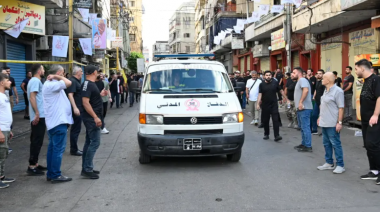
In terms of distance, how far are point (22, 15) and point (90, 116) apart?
10405 mm

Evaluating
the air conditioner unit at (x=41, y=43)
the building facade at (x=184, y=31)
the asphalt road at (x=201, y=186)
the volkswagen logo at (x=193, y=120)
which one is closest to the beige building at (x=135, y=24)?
the building facade at (x=184, y=31)

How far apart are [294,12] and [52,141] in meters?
16.7

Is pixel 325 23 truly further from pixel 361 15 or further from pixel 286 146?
pixel 286 146

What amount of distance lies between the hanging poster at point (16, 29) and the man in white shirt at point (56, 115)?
9053 mm

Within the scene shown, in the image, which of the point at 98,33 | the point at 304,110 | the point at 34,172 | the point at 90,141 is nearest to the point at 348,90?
the point at 304,110

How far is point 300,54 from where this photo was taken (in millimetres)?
22141

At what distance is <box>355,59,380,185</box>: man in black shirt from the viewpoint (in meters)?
5.65

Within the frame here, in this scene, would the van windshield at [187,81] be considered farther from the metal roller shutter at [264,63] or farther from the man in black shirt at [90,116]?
the metal roller shutter at [264,63]

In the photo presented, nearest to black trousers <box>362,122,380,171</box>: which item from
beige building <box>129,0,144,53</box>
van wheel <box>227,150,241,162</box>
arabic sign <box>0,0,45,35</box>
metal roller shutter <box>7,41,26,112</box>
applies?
van wheel <box>227,150,241,162</box>

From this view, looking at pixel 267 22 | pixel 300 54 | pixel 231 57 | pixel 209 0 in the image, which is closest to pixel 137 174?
pixel 300 54

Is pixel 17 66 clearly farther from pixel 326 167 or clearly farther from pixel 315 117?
pixel 326 167

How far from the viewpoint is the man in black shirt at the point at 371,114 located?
18.5 ft

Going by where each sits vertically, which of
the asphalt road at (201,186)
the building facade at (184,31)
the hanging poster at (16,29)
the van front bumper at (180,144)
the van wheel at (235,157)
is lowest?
the asphalt road at (201,186)

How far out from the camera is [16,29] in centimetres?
1377
